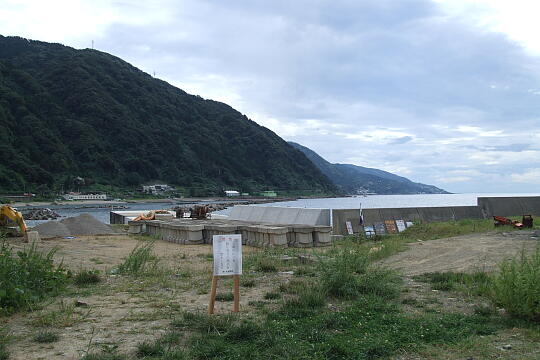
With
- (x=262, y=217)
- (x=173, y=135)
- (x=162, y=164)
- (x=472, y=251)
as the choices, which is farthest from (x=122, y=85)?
(x=472, y=251)

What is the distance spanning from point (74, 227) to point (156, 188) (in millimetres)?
105663

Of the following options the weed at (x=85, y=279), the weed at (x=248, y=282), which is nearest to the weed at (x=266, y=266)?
the weed at (x=248, y=282)

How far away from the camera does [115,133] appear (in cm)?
14012

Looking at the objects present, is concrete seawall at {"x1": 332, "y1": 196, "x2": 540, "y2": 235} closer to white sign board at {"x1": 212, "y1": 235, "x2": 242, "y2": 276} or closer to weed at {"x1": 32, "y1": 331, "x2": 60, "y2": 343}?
white sign board at {"x1": 212, "y1": 235, "x2": 242, "y2": 276}

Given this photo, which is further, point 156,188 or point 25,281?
point 156,188

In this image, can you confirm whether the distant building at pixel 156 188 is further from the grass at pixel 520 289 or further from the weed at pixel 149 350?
the weed at pixel 149 350

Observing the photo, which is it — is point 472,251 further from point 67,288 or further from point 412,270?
point 67,288

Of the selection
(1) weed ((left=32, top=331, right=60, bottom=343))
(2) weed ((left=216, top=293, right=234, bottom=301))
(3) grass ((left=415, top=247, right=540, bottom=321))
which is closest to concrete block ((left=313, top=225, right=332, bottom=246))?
(2) weed ((left=216, top=293, right=234, bottom=301))

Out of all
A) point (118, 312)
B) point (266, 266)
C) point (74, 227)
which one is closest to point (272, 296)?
point (118, 312)

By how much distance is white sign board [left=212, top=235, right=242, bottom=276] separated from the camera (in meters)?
7.11

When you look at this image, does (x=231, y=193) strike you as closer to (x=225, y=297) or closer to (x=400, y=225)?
(x=400, y=225)

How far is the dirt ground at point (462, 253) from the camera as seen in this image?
1109 centimetres

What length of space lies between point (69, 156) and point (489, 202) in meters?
115

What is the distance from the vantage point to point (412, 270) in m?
11.1
